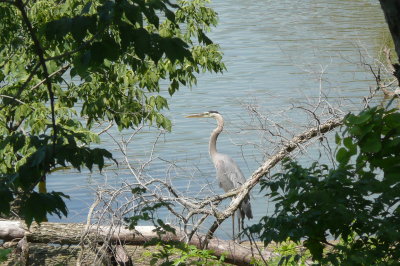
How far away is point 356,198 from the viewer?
360 cm

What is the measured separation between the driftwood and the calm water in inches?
10.2

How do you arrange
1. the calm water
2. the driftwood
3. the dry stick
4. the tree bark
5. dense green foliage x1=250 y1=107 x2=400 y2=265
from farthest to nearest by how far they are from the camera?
the calm water < the driftwood < the dry stick < dense green foliage x1=250 y1=107 x2=400 y2=265 < the tree bark

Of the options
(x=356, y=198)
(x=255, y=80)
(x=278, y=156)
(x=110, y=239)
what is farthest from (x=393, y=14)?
(x=255, y=80)

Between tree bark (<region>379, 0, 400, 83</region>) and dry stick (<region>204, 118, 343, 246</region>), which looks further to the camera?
dry stick (<region>204, 118, 343, 246</region>)

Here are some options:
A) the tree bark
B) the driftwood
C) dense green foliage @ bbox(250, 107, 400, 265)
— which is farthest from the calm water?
the tree bark

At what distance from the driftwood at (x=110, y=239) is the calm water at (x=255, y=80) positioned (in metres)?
0.26

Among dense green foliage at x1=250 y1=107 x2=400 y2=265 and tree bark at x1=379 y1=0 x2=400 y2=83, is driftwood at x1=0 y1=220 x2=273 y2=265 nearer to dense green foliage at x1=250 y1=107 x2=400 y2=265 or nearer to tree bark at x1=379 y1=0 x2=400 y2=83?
dense green foliage at x1=250 y1=107 x2=400 y2=265

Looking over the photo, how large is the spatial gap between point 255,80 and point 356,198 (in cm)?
→ 1398

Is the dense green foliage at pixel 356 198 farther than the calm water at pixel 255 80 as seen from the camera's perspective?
No

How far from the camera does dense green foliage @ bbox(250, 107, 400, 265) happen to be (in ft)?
10.7

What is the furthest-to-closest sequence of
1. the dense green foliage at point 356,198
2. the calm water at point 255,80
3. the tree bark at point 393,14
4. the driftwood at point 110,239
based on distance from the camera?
the calm water at point 255,80 < the driftwood at point 110,239 < the dense green foliage at point 356,198 < the tree bark at point 393,14

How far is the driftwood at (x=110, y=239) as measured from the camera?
7188 millimetres

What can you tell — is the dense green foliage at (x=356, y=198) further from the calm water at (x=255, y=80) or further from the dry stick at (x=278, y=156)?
the calm water at (x=255, y=80)

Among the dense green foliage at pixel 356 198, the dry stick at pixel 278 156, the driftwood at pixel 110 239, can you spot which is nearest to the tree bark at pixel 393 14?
the dense green foliage at pixel 356 198
